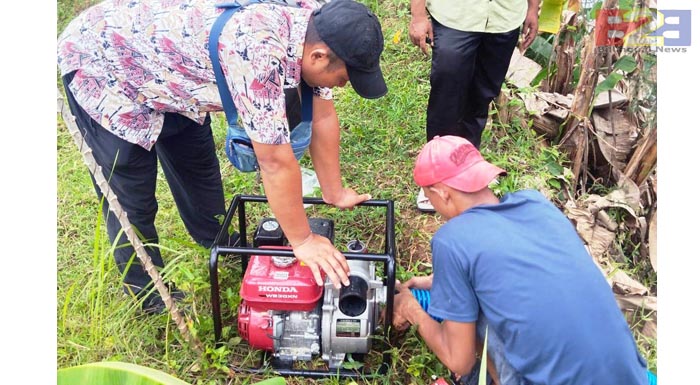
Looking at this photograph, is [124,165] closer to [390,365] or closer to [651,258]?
[390,365]

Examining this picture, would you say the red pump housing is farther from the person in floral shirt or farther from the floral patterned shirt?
the floral patterned shirt

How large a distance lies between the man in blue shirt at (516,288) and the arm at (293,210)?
44 centimetres

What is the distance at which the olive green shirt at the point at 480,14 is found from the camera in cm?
340

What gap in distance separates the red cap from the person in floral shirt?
1.06ft

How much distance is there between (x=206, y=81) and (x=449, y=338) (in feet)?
4.41

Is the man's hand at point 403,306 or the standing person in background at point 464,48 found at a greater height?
the standing person in background at point 464,48

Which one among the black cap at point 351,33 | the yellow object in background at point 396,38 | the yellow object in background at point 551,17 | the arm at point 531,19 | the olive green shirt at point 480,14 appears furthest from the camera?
the yellow object in background at point 396,38

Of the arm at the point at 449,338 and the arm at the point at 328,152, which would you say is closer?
the arm at the point at 449,338

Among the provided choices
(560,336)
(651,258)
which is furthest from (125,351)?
(651,258)

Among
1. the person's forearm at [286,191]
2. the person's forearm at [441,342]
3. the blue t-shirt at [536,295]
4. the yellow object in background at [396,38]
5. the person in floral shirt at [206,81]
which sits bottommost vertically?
the person's forearm at [441,342]

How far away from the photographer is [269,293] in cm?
250

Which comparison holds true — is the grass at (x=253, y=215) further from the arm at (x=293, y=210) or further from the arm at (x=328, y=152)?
the arm at (x=328, y=152)

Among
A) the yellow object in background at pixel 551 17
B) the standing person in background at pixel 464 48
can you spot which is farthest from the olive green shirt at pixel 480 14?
the yellow object in background at pixel 551 17

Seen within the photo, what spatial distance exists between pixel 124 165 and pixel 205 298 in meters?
0.83
